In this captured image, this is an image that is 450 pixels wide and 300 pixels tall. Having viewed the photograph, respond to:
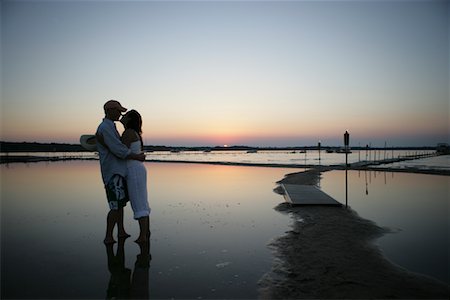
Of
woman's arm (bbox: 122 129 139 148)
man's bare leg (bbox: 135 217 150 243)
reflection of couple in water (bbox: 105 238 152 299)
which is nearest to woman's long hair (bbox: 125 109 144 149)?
woman's arm (bbox: 122 129 139 148)

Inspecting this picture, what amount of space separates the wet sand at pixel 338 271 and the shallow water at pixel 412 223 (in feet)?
1.09

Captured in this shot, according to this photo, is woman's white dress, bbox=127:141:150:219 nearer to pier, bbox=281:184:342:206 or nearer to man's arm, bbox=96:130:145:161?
man's arm, bbox=96:130:145:161

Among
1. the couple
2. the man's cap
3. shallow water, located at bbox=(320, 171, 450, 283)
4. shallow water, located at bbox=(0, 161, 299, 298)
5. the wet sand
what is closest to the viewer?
the wet sand

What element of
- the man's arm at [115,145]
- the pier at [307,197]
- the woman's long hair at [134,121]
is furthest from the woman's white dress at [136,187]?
the pier at [307,197]

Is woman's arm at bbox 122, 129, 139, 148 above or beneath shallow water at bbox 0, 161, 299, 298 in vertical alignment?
above

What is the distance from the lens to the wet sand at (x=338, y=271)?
3.73 metres

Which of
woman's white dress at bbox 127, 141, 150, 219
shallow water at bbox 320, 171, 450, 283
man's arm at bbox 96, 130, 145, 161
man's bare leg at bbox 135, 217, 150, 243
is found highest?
man's arm at bbox 96, 130, 145, 161

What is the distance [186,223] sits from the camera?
25.2ft

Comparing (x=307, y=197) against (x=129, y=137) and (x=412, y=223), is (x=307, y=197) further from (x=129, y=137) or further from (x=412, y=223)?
(x=129, y=137)

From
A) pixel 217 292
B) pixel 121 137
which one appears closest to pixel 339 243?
pixel 217 292

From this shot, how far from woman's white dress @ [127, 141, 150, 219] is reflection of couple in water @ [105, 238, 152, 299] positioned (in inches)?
28.1

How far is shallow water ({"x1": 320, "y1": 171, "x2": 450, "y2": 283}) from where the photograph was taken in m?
4.96

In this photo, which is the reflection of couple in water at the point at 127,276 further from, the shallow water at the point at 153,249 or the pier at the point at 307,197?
the pier at the point at 307,197

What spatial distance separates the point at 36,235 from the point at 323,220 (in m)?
6.79
